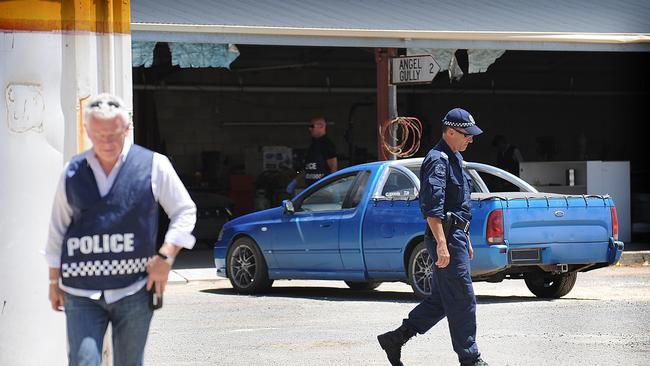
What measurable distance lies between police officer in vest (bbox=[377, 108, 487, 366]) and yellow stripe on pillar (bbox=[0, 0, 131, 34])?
2.62 metres

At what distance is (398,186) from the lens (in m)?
14.1

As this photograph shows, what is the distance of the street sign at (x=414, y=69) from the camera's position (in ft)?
58.6

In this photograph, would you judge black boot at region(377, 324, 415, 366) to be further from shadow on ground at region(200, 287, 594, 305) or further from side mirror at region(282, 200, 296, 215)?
side mirror at region(282, 200, 296, 215)

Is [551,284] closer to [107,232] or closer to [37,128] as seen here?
[37,128]

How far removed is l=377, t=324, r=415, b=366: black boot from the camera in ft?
29.9

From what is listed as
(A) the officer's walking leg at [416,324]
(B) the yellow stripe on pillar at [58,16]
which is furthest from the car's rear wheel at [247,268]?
(B) the yellow stripe on pillar at [58,16]

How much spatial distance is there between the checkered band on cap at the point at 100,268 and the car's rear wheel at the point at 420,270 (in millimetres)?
7727

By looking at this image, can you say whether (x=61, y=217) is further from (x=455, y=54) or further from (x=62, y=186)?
(x=455, y=54)

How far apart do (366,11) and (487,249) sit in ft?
25.0

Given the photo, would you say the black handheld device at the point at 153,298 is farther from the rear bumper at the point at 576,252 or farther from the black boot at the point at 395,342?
the rear bumper at the point at 576,252

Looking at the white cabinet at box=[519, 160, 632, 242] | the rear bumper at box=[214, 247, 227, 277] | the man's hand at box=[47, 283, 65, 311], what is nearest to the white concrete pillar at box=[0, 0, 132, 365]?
the man's hand at box=[47, 283, 65, 311]

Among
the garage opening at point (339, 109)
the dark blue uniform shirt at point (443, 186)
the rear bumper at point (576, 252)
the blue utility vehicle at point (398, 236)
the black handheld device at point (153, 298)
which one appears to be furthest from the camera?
the garage opening at point (339, 109)

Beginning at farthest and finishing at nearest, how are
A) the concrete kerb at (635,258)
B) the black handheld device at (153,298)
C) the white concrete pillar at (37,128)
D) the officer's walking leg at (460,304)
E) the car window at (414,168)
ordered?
the concrete kerb at (635,258) → the car window at (414,168) → the officer's walking leg at (460,304) → the white concrete pillar at (37,128) → the black handheld device at (153,298)

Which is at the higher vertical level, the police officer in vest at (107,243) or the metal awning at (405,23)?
the metal awning at (405,23)
